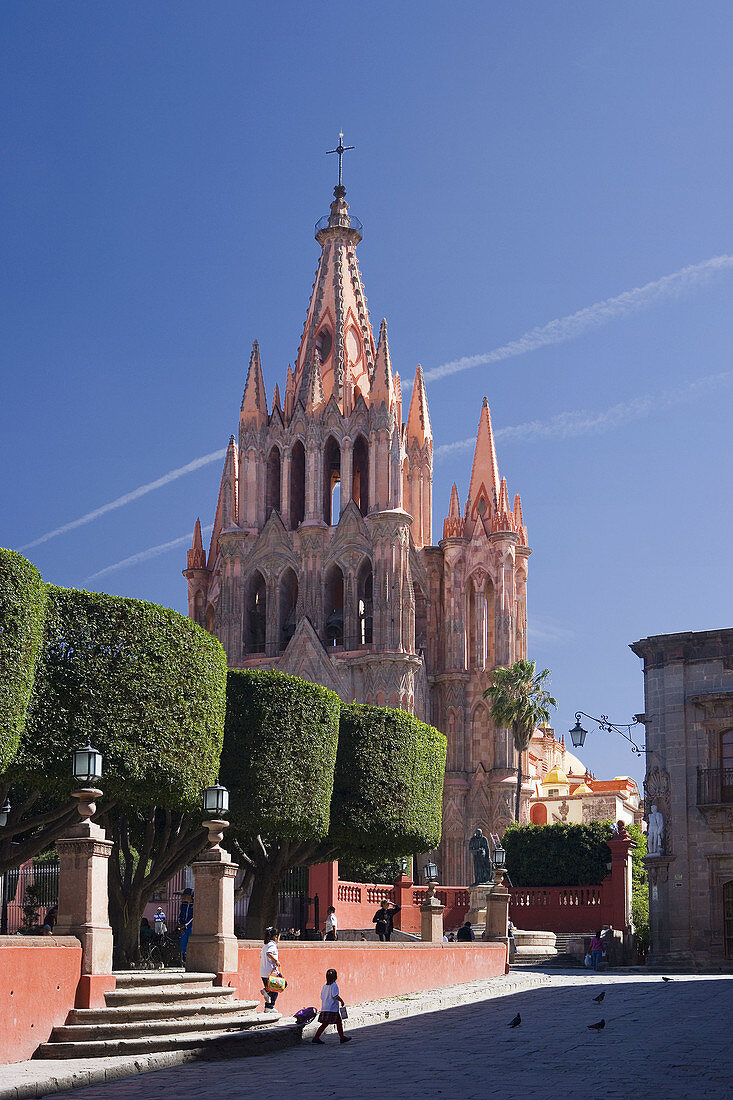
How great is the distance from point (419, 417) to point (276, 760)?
4636 centimetres

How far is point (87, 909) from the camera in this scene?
17.8 meters

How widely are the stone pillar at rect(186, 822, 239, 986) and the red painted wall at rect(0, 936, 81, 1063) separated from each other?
3.66 m

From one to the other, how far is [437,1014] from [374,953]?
2.27 meters

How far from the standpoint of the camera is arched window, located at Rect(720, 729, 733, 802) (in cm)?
3872

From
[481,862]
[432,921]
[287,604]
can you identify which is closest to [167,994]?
[432,921]

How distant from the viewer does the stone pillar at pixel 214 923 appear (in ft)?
68.5

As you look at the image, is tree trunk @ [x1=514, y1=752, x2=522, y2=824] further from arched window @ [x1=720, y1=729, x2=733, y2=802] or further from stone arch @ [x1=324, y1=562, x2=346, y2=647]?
arched window @ [x1=720, y1=729, x2=733, y2=802]

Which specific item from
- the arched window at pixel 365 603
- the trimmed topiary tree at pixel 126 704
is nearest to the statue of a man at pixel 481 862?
the arched window at pixel 365 603

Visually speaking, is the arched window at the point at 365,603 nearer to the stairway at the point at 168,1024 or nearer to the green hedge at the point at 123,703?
the green hedge at the point at 123,703

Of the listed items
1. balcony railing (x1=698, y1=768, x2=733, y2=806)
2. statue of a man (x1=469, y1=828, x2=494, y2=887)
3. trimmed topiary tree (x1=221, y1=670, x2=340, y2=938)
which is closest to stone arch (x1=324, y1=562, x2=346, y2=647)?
statue of a man (x1=469, y1=828, x2=494, y2=887)

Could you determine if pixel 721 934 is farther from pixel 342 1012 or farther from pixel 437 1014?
pixel 342 1012

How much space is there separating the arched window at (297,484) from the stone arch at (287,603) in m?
2.67

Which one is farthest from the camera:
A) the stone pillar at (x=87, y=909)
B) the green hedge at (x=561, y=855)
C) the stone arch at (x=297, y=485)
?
the stone arch at (x=297, y=485)

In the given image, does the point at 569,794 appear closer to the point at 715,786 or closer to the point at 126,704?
the point at 715,786
